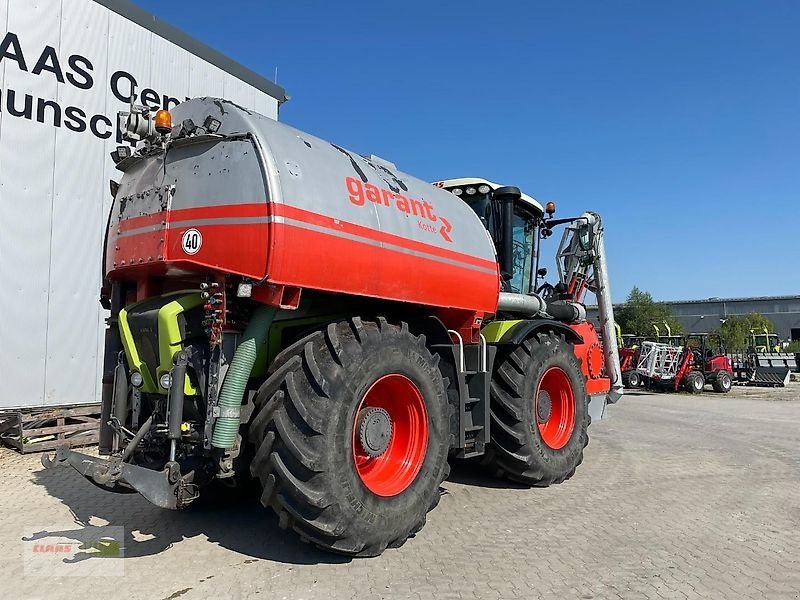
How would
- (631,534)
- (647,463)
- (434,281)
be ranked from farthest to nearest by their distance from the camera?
(647,463) → (434,281) → (631,534)

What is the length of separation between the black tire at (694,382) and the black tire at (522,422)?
1673 centimetres

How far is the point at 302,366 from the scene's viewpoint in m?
4.14

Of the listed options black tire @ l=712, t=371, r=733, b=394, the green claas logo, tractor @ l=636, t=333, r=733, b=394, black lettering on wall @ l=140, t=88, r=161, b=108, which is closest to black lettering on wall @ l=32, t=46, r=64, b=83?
black lettering on wall @ l=140, t=88, r=161, b=108

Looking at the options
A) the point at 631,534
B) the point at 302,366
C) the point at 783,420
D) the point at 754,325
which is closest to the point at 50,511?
the point at 302,366

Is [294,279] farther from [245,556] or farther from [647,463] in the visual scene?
[647,463]

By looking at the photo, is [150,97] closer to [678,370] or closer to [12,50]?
[12,50]

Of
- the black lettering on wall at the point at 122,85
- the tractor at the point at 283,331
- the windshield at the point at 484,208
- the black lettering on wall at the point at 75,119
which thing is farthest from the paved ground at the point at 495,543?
the black lettering on wall at the point at 122,85

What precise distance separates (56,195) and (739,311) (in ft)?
196

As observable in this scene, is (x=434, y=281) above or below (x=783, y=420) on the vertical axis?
above

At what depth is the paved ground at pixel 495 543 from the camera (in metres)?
3.83

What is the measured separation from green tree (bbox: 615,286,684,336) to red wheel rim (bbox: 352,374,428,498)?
1676 inches

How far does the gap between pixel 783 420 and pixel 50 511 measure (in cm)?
1317

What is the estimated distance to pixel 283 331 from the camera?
460cm

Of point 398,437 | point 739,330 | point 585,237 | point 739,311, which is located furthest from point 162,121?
point 739,311
